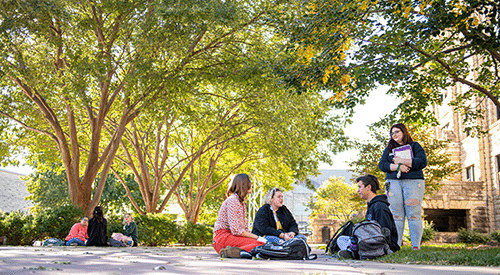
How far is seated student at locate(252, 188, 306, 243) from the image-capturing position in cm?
814

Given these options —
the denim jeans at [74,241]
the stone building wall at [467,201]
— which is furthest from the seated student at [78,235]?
the stone building wall at [467,201]

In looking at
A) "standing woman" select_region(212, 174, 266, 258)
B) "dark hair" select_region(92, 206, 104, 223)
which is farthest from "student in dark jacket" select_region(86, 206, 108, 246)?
"standing woman" select_region(212, 174, 266, 258)

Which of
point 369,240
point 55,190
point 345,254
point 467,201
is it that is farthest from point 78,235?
point 55,190

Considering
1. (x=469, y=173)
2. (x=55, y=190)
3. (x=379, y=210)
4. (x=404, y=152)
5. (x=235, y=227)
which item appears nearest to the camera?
(x=235, y=227)

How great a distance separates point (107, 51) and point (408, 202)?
40.2ft

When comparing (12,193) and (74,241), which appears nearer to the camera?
(74,241)

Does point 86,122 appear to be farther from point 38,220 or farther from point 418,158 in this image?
point 418,158

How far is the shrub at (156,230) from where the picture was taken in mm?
18828

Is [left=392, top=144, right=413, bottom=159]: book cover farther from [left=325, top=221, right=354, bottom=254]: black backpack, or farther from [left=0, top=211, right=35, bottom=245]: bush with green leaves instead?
[left=0, top=211, right=35, bottom=245]: bush with green leaves

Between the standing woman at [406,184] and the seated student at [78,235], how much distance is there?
1012cm

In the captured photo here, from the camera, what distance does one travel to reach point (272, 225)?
845 cm

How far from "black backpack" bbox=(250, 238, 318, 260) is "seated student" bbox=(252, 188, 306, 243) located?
137 centimetres

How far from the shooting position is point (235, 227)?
6992 mm

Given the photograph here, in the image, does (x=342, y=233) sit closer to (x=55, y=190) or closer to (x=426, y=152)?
(x=426, y=152)
